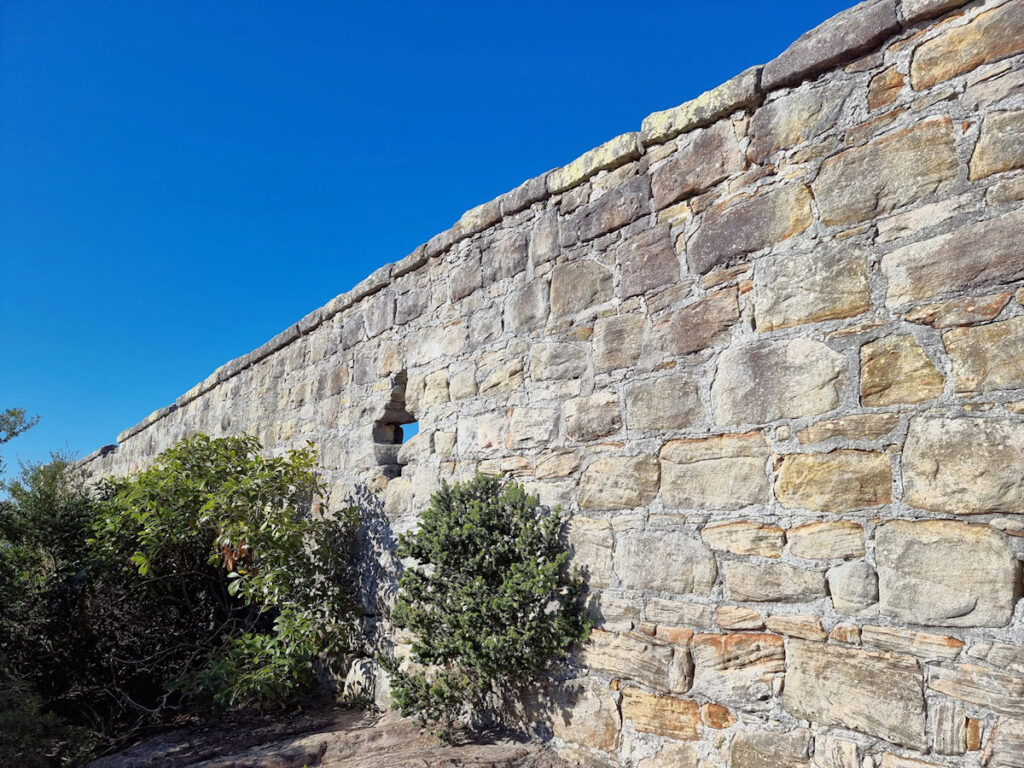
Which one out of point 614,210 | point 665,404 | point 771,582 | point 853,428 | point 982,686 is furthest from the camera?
point 614,210

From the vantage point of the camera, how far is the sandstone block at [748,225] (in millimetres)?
2502

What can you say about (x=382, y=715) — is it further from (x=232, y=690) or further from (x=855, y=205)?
(x=855, y=205)

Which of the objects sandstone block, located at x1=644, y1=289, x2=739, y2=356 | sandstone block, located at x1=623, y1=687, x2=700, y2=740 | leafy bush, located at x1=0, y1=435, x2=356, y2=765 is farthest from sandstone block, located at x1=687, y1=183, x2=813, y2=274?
leafy bush, located at x1=0, y1=435, x2=356, y2=765

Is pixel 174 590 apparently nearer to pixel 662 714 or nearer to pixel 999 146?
pixel 662 714

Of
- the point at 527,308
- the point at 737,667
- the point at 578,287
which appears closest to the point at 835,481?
the point at 737,667

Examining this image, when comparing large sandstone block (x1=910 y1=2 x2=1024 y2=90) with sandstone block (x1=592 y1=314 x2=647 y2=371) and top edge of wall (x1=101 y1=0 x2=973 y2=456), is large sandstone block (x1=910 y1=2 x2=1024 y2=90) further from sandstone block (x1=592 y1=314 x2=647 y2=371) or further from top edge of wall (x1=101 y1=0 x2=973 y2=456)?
sandstone block (x1=592 y1=314 x2=647 y2=371)

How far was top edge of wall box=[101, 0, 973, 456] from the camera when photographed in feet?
7.70

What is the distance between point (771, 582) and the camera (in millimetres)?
2389

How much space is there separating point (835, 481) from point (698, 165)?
139cm

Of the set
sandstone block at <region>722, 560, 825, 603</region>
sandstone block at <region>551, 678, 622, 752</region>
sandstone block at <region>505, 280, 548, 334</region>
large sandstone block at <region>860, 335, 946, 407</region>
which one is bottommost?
sandstone block at <region>551, 678, 622, 752</region>

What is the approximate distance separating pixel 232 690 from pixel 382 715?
0.88m

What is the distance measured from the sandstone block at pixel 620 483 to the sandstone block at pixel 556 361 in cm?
46

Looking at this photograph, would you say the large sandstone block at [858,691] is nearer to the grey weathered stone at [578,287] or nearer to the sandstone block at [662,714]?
the sandstone block at [662,714]

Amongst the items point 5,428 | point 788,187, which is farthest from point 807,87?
point 5,428
